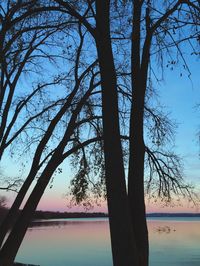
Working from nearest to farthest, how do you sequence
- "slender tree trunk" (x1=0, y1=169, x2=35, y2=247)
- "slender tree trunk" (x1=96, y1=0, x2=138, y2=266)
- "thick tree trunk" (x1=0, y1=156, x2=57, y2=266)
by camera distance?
"slender tree trunk" (x1=96, y1=0, x2=138, y2=266) < "thick tree trunk" (x1=0, y1=156, x2=57, y2=266) < "slender tree trunk" (x1=0, y1=169, x2=35, y2=247)

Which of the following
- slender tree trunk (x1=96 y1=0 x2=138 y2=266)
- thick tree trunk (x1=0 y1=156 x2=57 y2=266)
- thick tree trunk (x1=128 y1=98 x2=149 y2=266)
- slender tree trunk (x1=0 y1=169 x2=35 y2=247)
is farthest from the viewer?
slender tree trunk (x1=0 y1=169 x2=35 y2=247)

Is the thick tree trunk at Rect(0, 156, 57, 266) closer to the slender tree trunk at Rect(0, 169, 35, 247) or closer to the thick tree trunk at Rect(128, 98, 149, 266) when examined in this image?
the slender tree trunk at Rect(0, 169, 35, 247)

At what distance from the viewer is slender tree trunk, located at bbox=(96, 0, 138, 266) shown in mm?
8031

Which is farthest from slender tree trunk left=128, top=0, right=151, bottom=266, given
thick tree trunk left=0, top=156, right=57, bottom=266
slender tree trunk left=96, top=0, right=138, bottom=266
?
thick tree trunk left=0, top=156, right=57, bottom=266

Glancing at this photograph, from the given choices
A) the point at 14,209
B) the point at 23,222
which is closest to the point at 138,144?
the point at 23,222

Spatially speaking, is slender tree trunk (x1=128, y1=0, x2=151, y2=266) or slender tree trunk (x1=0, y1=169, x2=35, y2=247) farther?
A: slender tree trunk (x1=0, y1=169, x2=35, y2=247)

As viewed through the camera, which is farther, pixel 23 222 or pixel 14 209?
pixel 14 209

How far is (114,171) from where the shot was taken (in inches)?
327

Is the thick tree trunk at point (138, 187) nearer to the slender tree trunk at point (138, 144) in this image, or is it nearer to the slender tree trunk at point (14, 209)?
the slender tree trunk at point (138, 144)

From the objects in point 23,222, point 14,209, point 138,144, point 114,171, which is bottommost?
point 23,222

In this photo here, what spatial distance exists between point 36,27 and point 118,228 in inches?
335

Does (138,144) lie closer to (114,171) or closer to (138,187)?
(138,187)

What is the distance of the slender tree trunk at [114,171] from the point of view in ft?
26.3

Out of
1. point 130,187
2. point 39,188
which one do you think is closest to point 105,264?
point 39,188
